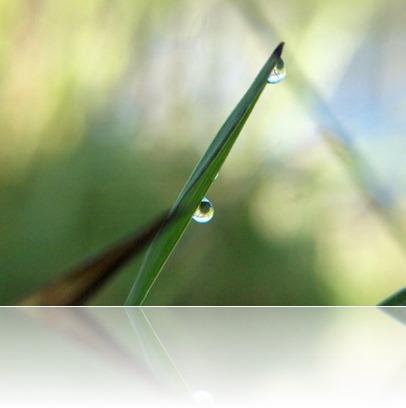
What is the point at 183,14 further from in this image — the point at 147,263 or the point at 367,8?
the point at 147,263

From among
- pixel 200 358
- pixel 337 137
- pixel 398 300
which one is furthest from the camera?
pixel 337 137

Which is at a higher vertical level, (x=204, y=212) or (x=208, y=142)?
(x=208, y=142)

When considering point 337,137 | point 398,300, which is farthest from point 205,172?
point 337,137

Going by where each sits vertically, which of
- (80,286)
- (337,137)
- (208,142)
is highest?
(337,137)

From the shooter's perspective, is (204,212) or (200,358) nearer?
(200,358)

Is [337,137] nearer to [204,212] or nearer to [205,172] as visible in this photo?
[204,212]

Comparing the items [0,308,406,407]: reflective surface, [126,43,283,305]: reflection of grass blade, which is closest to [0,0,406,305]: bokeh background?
[0,308,406,407]: reflective surface
